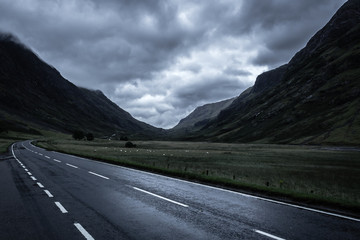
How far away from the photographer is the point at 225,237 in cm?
772

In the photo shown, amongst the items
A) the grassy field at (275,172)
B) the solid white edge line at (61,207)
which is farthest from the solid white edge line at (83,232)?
the grassy field at (275,172)

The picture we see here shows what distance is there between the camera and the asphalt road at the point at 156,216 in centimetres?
804

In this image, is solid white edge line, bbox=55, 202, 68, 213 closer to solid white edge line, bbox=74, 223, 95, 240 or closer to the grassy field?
solid white edge line, bbox=74, 223, 95, 240

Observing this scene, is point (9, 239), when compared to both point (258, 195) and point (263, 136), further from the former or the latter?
point (263, 136)

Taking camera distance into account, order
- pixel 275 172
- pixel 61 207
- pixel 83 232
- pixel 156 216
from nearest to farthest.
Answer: pixel 83 232 < pixel 156 216 < pixel 61 207 < pixel 275 172

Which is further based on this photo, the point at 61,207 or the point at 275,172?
the point at 275,172

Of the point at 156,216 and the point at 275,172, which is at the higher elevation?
the point at 156,216

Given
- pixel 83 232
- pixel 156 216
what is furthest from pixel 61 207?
pixel 156 216

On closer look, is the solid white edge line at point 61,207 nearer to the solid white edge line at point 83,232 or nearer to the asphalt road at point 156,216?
the asphalt road at point 156,216

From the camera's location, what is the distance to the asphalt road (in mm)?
8039

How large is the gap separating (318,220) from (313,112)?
186m

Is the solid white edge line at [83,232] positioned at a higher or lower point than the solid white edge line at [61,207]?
lower

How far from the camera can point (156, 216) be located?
9.83 m

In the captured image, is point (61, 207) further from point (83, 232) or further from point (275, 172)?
point (275, 172)
